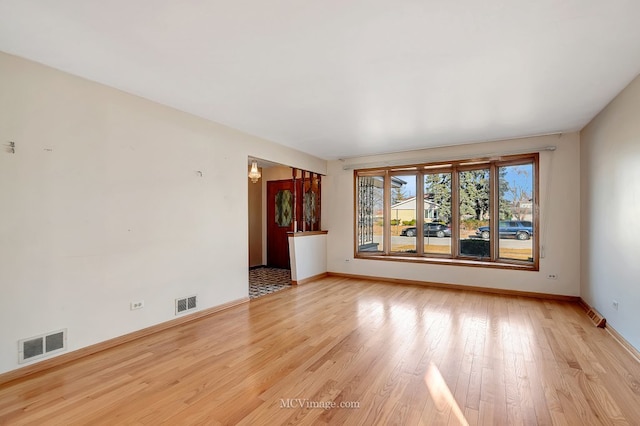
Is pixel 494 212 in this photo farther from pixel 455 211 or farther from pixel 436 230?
pixel 436 230

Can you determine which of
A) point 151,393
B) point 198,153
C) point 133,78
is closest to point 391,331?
point 151,393

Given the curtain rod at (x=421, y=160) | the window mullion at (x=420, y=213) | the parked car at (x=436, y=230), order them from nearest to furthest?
the curtain rod at (x=421, y=160)
the parked car at (x=436, y=230)
the window mullion at (x=420, y=213)

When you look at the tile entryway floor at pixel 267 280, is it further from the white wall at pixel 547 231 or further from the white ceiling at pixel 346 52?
the white ceiling at pixel 346 52

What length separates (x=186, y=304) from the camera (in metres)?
3.64

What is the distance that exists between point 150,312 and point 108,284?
56 centimetres

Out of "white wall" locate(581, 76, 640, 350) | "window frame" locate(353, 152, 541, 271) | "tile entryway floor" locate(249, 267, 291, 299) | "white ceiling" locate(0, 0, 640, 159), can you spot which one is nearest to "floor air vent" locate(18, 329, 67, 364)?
"white ceiling" locate(0, 0, 640, 159)

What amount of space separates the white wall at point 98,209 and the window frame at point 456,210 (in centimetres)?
339

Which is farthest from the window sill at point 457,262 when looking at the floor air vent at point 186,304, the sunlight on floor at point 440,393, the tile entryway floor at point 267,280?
the floor air vent at point 186,304

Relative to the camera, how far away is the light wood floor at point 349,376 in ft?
6.24

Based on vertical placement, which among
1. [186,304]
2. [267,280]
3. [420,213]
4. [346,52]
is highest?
[346,52]

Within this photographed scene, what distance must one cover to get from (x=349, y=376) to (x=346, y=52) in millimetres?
2557

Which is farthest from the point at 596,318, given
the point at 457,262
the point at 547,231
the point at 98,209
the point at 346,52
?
the point at 98,209

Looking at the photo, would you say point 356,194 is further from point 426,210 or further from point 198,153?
point 198,153

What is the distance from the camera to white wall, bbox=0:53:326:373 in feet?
7.86
